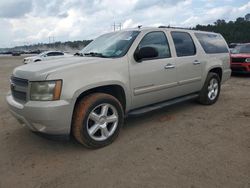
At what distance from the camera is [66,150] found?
3723 millimetres

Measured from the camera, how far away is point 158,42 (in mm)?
4688

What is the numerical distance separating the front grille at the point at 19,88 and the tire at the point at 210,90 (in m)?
4.04

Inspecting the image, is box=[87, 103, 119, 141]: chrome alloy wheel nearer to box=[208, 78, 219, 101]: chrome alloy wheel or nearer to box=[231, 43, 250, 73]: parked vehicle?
box=[208, 78, 219, 101]: chrome alloy wheel

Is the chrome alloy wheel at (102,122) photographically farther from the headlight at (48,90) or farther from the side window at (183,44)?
the side window at (183,44)

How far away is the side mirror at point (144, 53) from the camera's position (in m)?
4.05

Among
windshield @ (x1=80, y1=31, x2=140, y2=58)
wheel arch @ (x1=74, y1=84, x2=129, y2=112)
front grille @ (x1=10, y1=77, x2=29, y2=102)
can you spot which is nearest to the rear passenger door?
windshield @ (x1=80, y1=31, x2=140, y2=58)

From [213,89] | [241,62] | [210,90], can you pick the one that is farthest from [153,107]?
[241,62]

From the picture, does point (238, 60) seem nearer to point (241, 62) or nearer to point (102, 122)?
point (241, 62)

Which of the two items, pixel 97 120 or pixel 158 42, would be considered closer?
pixel 97 120

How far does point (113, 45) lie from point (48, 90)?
1632mm

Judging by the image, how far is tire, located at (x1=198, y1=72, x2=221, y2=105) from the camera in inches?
234

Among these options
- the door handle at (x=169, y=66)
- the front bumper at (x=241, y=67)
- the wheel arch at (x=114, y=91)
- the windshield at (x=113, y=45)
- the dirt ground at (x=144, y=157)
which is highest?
the windshield at (x=113, y=45)

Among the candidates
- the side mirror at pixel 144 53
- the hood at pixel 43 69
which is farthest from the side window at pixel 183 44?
the hood at pixel 43 69

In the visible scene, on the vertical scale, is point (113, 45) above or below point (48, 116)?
above
